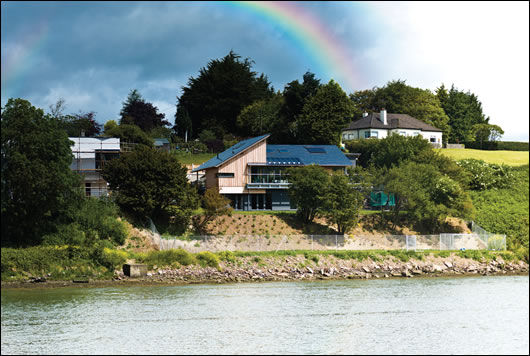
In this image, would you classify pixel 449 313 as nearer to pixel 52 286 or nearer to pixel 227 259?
pixel 227 259

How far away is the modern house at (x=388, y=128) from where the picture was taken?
82.6m

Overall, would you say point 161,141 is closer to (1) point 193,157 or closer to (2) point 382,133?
(1) point 193,157

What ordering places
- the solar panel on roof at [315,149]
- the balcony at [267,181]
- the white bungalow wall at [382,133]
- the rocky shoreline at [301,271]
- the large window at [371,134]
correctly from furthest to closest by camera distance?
1. the white bungalow wall at [382,133]
2. the large window at [371,134]
3. the solar panel on roof at [315,149]
4. the balcony at [267,181]
5. the rocky shoreline at [301,271]

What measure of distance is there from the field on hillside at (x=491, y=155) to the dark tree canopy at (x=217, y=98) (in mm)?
27133

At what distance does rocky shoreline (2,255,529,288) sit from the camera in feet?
128

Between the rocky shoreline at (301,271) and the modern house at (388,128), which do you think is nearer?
the rocky shoreline at (301,271)

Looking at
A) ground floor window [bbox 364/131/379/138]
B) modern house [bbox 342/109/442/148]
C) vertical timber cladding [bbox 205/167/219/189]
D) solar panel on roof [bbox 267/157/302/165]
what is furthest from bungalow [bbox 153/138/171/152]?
ground floor window [bbox 364/131/379/138]

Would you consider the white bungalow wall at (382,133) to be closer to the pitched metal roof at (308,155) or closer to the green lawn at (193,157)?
the green lawn at (193,157)

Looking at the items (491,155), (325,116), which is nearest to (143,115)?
(325,116)

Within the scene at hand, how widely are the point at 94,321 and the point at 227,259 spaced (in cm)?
1600

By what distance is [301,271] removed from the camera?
42.6m

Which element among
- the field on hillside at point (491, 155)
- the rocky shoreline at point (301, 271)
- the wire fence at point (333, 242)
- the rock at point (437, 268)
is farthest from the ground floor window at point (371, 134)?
the rock at point (437, 268)

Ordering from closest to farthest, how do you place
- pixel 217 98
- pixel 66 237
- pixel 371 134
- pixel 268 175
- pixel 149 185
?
pixel 66 237 → pixel 149 185 → pixel 268 175 → pixel 371 134 → pixel 217 98

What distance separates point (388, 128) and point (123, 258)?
50175 millimetres
